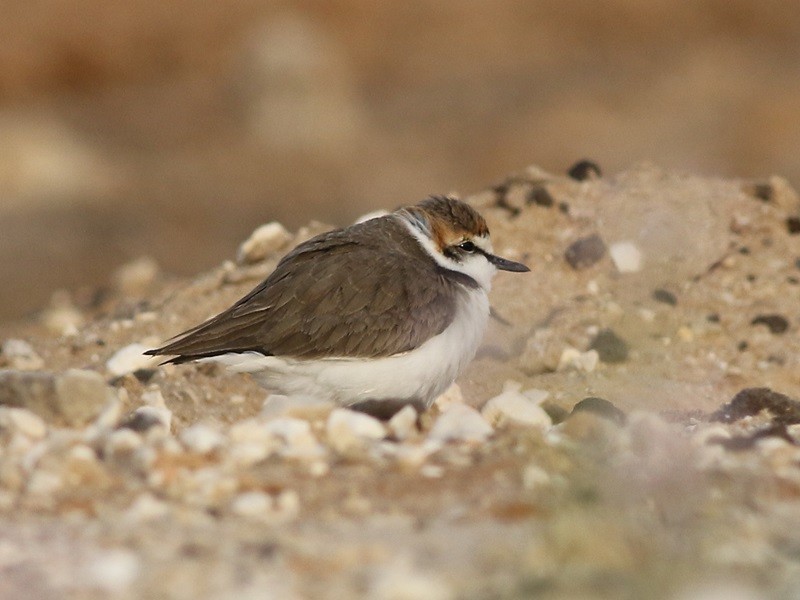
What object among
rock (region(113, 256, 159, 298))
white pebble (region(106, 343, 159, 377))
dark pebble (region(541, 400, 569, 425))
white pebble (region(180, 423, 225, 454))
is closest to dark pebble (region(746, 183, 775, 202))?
dark pebble (region(541, 400, 569, 425))

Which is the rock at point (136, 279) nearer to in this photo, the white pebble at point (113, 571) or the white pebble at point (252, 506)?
the white pebble at point (252, 506)

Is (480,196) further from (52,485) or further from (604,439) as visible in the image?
(52,485)

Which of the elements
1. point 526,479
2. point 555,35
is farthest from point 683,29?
point 526,479

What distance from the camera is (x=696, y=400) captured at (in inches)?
266

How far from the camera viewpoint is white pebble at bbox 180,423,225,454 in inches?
177

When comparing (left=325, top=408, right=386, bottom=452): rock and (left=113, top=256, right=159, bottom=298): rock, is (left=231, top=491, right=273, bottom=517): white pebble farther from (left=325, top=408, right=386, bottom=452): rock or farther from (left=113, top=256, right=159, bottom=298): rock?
(left=113, top=256, right=159, bottom=298): rock

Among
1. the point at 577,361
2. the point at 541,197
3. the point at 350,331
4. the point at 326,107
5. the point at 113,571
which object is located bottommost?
the point at 113,571

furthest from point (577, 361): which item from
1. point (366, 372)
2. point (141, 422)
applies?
point (141, 422)

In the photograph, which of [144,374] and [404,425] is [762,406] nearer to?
[404,425]

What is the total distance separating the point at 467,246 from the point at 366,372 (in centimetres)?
108

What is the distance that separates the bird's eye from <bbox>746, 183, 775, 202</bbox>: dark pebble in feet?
10.0

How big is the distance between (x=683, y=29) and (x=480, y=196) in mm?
11730

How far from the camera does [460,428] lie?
492 centimetres

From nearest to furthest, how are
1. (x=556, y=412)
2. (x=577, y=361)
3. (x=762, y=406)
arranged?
1. (x=556, y=412)
2. (x=762, y=406)
3. (x=577, y=361)
